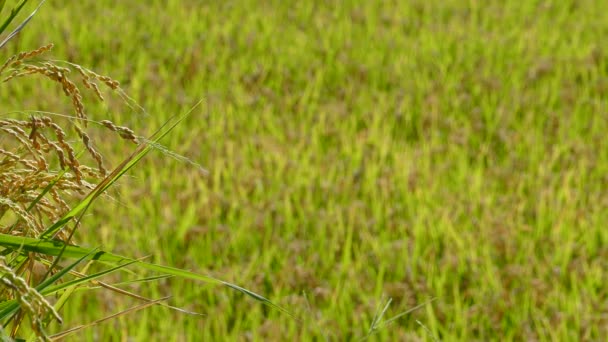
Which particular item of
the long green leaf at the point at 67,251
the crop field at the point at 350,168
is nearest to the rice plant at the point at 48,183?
the long green leaf at the point at 67,251

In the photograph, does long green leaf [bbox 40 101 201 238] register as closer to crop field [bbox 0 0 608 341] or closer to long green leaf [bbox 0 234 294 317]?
long green leaf [bbox 0 234 294 317]

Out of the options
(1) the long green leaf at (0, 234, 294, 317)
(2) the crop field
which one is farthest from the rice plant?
(2) the crop field

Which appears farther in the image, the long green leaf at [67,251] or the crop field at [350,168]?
the crop field at [350,168]

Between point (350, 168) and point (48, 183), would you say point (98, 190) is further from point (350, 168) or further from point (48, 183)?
point (350, 168)

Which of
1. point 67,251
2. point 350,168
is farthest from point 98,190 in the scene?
point 350,168

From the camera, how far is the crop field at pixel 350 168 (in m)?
3.72

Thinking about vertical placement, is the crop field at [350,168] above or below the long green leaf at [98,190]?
below

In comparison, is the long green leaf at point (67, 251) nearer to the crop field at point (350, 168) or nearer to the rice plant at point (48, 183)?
the rice plant at point (48, 183)

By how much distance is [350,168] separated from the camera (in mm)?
5168

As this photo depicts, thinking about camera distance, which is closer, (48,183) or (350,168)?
(48,183)

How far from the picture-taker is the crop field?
12.2ft

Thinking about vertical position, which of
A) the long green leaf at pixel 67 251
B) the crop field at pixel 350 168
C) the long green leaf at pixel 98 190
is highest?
the long green leaf at pixel 98 190

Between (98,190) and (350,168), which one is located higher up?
(98,190)

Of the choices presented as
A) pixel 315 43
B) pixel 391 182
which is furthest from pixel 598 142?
pixel 315 43
